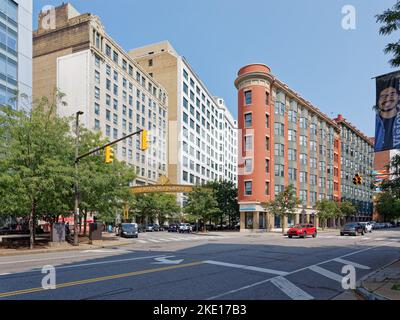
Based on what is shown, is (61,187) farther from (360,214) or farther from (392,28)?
(360,214)

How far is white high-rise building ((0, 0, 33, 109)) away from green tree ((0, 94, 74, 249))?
24748mm

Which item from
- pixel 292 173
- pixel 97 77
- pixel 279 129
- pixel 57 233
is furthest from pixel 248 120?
pixel 57 233

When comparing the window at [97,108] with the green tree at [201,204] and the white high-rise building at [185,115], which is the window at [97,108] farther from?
the white high-rise building at [185,115]

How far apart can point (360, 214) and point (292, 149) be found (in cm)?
4748

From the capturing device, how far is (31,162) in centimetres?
2255

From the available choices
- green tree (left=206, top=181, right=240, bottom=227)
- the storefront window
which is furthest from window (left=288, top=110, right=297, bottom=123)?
the storefront window

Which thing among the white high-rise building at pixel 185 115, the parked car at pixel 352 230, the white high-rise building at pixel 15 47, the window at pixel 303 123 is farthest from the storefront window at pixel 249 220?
the white high-rise building at pixel 15 47

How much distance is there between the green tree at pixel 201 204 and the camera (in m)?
50.9

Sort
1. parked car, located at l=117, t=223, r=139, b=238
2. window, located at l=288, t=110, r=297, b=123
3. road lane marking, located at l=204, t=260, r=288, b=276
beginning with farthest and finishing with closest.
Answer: window, located at l=288, t=110, r=297, b=123 → parked car, located at l=117, t=223, r=139, b=238 → road lane marking, located at l=204, t=260, r=288, b=276

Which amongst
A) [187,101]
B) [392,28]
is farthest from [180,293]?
[187,101]

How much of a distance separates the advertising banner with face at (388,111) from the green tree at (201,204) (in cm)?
3834

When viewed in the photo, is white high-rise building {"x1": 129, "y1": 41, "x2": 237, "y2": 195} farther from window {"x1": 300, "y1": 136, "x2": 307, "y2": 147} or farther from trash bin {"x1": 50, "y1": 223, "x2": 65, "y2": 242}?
trash bin {"x1": 50, "y1": 223, "x2": 65, "y2": 242}

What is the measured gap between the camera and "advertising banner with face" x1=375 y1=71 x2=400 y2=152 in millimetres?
12977
